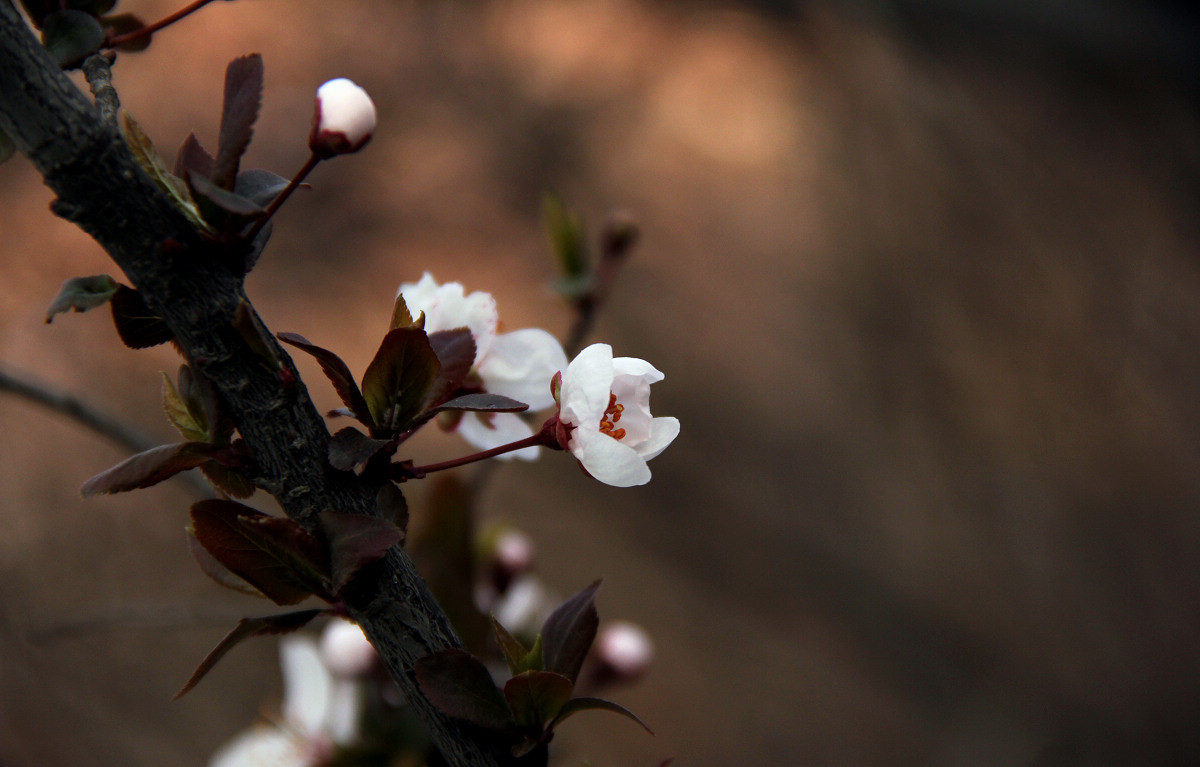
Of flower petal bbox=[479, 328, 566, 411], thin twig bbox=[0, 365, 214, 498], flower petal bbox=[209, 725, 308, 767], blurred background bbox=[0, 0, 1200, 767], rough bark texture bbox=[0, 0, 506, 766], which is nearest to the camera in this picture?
rough bark texture bbox=[0, 0, 506, 766]

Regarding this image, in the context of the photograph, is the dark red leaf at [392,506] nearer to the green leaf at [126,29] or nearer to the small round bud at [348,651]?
the green leaf at [126,29]

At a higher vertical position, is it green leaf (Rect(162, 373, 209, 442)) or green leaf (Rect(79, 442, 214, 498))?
green leaf (Rect(79, 442, 214, 498))

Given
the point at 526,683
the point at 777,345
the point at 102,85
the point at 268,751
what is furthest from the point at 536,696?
the point at 777,345

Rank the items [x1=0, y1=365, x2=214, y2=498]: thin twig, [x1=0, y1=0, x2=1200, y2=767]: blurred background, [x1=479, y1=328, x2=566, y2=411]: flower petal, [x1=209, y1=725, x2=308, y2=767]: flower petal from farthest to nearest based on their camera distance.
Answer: [x1=0, y1=0, x2=1200, y2=767]: blurred background, [x1=209, y1=725, x2=308, y2=767]: flower petal, [x1=0, y1=365, x2=214, y2=498]: thin twig, [x1=479, y1=328, x2=566, y2=411]: flower petal

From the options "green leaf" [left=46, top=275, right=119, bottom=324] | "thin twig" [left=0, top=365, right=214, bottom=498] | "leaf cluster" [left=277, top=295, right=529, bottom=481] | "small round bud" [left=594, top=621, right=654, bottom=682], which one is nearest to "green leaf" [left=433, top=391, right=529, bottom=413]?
"leaf cluster" [left=277, top=295, right=529, bottom=481]

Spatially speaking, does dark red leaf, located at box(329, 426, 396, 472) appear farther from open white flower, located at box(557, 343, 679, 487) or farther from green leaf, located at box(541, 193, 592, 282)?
green leaf, located at box(541, 193, 592, 282)

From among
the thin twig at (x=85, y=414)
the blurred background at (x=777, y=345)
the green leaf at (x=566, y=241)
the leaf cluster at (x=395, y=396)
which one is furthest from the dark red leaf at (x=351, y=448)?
the blurred background at (x=777, y=345)
